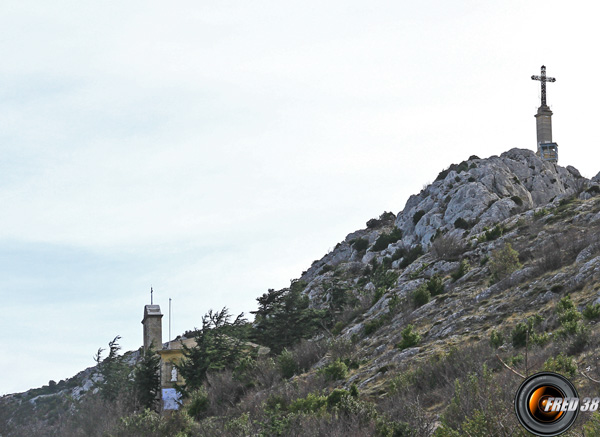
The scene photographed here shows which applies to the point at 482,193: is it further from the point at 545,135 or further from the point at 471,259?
the point at 545,135

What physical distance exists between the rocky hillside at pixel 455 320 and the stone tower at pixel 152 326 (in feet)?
47.0

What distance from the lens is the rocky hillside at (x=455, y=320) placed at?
2317 centimetres

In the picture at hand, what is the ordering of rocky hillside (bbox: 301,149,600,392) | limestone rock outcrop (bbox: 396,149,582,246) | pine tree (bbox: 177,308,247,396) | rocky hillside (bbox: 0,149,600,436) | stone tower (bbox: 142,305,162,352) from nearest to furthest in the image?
rocky hillside (bbox: 0,149,600,436) < rocky hillside (bbox: 301,149,600,392) < pine tree (bbox: 177,308,247,396) < limestone rock outcrop (bbox: 396,149,582,246) < stone tower (bbox: 142,305,162,352)

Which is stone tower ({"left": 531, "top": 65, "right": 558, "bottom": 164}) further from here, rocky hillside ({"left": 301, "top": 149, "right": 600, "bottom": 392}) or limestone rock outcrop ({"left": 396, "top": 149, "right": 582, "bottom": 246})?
rocky hillside ({"left": 301, "top": 149, "right": 600, "bottom": 392})

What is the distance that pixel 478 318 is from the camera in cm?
3475

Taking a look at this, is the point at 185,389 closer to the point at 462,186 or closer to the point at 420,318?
the point at 420,318

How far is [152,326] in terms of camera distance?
65938mm

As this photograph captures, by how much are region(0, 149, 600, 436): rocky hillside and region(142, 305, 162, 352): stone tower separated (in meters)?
14.3

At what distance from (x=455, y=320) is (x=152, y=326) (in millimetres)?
37040

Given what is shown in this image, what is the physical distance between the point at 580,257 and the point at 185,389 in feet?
96.2

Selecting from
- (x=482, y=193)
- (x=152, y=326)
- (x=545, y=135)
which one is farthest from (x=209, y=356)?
(x=545, y=135)

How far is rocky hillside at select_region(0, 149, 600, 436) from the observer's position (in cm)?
2317

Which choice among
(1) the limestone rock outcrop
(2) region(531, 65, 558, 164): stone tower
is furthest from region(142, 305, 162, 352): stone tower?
(2) region(531, 65, 558, 164): stone tower

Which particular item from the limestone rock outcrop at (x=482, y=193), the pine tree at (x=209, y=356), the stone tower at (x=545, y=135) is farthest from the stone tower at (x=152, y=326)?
the stone tower at (x=545, y=135)
